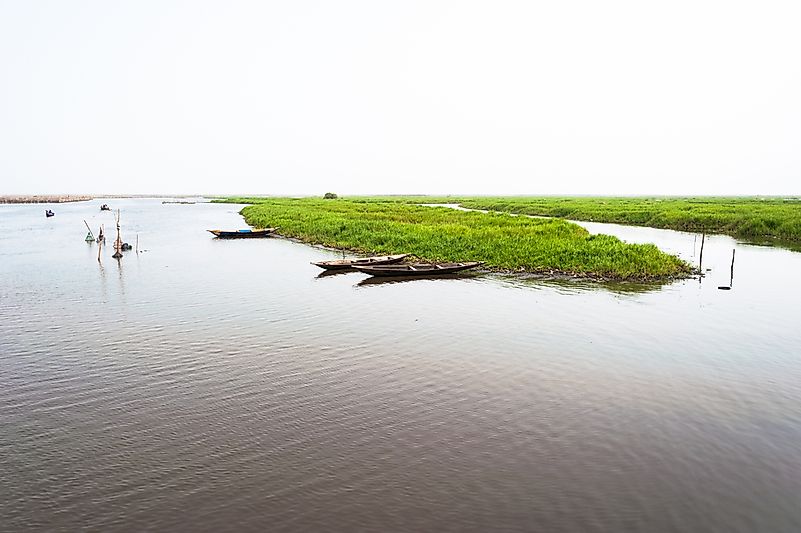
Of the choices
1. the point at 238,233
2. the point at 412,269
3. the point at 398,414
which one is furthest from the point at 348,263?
the point at 238,233

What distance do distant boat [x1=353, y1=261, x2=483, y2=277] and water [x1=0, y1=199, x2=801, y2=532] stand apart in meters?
5.23

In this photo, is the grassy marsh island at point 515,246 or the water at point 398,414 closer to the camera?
the water at point 398,414

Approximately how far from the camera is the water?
7727mm

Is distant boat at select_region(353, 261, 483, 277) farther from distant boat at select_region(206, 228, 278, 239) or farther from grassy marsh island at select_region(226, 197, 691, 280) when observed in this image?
distant boat at select_region(206, 228, 278, 239)

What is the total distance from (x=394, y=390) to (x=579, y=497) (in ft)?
15.9

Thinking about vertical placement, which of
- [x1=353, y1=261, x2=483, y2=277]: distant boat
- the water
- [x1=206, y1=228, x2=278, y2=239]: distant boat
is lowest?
the water

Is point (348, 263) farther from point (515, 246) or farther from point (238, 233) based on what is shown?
point (238, 233)

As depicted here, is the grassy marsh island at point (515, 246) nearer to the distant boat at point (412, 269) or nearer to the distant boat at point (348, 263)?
the distant boat at point (412, 269)

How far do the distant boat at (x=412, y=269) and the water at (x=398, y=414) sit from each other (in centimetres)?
523

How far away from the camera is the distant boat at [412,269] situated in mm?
26906

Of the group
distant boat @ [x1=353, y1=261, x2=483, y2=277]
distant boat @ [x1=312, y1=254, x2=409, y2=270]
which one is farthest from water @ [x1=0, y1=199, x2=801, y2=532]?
distant boat @ [x1=312, y1=254, x2=409, y2=270]

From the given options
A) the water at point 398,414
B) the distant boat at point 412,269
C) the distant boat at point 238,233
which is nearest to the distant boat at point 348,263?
the distant boat at point 412,269

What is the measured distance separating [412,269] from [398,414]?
16.9 meters

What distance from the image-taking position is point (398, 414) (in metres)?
10.7
